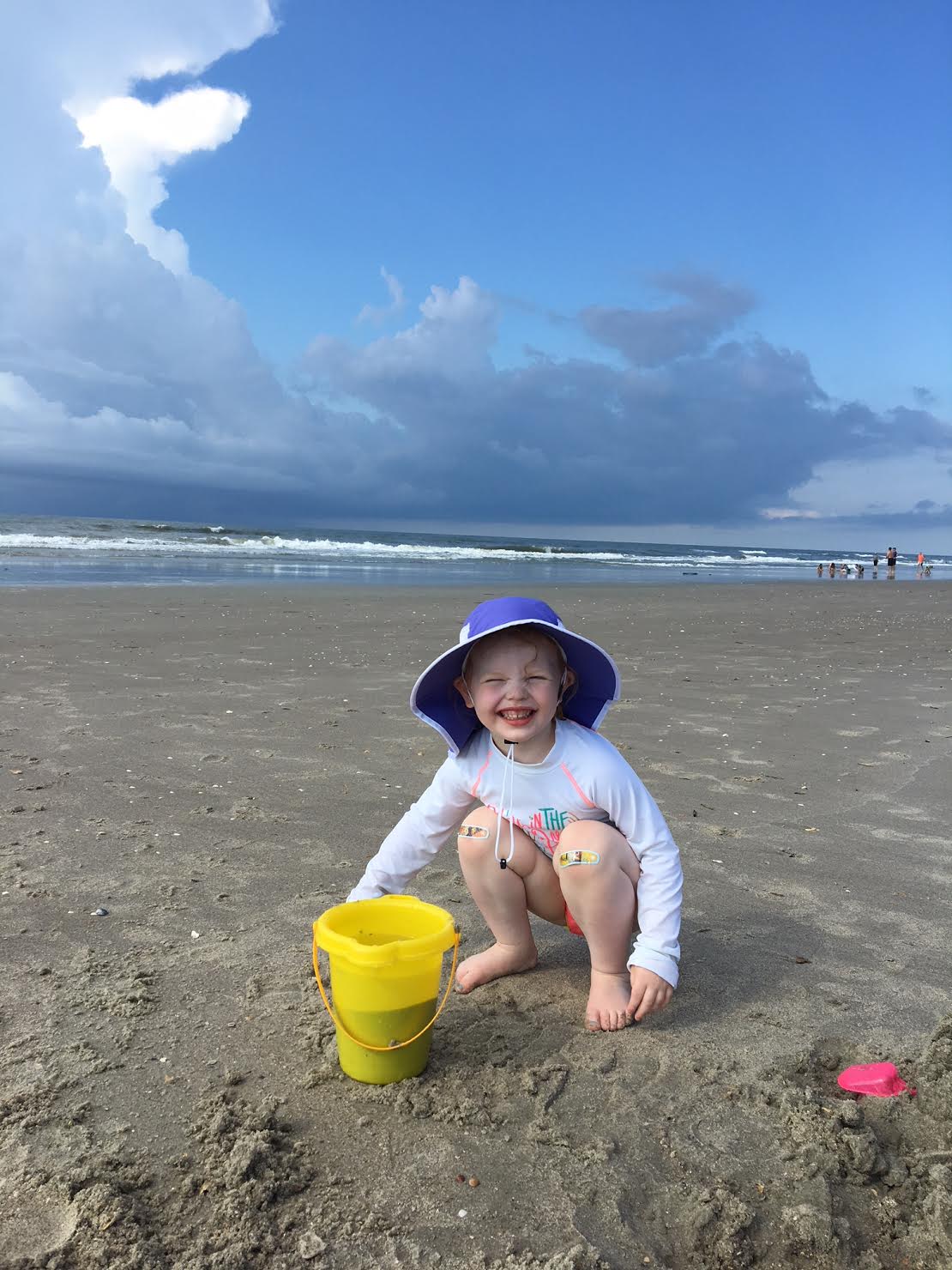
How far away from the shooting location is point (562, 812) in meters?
2.54

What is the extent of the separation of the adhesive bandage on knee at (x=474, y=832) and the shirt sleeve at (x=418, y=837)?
0.07 meters

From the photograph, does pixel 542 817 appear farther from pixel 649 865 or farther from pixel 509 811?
pixel 649 865

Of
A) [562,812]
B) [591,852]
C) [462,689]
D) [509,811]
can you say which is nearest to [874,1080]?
[591,852]

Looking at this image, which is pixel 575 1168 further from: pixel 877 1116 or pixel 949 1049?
pixel 949 1049

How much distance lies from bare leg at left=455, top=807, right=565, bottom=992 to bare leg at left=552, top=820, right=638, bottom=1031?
11 centimetres

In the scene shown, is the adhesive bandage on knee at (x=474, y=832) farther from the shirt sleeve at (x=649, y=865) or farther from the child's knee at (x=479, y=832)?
the shirt sleeve at (x=649, y=865)

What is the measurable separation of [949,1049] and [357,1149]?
148 cm

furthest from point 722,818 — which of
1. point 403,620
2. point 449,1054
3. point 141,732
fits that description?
point 403,620

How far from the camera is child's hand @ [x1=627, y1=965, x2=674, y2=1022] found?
7.68ft

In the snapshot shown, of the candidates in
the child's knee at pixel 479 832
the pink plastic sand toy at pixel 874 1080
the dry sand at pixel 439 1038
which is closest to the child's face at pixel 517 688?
the child's knee at pixel 479 832

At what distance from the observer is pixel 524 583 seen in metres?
21.2

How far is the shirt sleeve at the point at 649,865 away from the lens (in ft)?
7.79

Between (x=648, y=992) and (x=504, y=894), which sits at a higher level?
(x=504, y=894)

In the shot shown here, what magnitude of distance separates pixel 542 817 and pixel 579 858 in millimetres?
197
